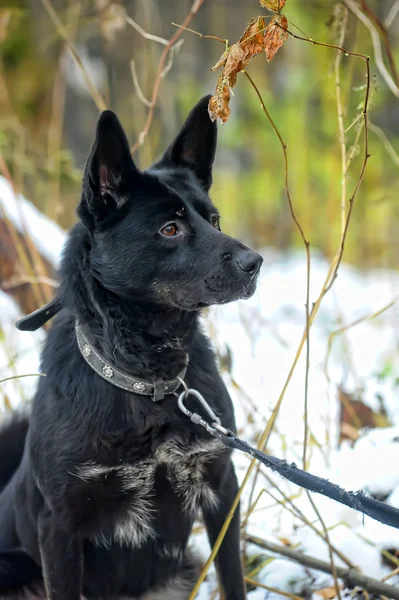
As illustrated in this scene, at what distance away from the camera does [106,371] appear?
6.47 feet

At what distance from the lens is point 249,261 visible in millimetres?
1887

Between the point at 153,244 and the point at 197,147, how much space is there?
0.45 meters

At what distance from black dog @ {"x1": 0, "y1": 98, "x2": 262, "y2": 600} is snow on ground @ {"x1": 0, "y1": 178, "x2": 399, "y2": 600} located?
47 centimetres

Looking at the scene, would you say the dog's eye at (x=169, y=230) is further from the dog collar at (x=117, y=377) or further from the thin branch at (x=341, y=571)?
the thin branch at (x=341, y=571)

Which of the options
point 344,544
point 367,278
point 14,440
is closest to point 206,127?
point 14,440

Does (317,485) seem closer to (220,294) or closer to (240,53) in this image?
(220,294)

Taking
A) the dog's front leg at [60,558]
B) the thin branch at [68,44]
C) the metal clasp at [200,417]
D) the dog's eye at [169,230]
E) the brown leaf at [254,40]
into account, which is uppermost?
the thin branch at [68,44]

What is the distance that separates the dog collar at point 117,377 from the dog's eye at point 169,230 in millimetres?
379

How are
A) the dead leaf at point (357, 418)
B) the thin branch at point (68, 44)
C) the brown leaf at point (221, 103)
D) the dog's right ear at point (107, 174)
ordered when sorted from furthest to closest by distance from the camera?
the dead leaf at point (357, 418) → the thin branch at point (68, 44) → the dog's right ear at point (107, 174) → the brown leaf at point (221, 103)

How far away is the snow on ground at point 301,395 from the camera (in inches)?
95.8

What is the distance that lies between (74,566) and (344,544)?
99cm

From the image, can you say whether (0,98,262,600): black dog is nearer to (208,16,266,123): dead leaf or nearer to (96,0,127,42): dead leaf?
(208,16,266,123): dead leaf

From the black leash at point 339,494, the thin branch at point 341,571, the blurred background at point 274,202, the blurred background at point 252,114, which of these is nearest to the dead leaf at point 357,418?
the blurred background at point 274,202

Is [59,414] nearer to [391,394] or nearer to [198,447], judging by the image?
[198,447]
